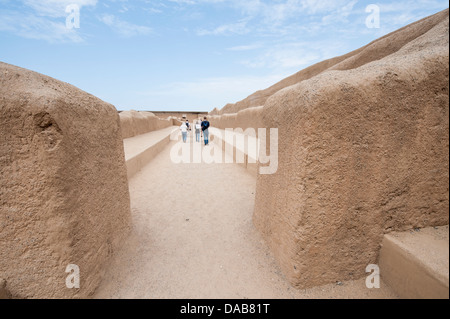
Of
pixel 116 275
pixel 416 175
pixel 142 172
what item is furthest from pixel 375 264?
pixel 142 172

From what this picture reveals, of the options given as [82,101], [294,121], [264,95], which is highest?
[264,95]

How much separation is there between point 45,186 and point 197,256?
1388mm

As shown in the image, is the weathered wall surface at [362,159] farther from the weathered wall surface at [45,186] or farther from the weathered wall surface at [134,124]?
the weathered wall surface at [134,124]

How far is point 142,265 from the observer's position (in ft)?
6.21

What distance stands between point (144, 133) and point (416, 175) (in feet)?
34.3

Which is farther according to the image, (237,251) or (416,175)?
(237,251)

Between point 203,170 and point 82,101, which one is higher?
point 82,101

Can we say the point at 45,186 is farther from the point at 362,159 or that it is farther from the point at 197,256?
the point at 362,159

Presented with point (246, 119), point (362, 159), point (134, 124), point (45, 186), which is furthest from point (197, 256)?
point (246, 119)

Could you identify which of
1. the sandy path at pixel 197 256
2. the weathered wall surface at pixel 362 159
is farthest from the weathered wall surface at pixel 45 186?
the weathered wall surface at pixel 362 159

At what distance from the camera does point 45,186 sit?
1.27m

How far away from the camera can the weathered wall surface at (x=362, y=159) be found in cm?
133

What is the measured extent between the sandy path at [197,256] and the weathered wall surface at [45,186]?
379mm
